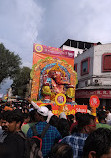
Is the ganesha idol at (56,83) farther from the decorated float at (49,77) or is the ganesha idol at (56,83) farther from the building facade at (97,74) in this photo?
the building facade at (97,74)

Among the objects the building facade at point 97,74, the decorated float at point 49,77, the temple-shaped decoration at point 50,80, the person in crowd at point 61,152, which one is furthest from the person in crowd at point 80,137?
the building facade at point 97,74

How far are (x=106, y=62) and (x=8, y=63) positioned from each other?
572 inches

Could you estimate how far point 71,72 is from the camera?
15648 millimetres

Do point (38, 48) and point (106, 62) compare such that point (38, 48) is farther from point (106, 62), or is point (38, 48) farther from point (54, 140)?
point (54, 140)

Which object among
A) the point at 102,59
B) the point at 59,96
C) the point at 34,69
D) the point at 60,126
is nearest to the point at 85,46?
the point at 102,59

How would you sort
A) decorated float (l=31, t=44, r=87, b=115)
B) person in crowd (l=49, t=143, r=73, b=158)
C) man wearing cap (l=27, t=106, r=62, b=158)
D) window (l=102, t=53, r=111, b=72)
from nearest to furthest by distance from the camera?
person in crowd (l=49, t=143, r=73, b=158)
man wearing cap (l=27, t=106, r=62, b=158)
decorated float (l=31, t=44, r=87, b=115)
window (l=102, t=53, r=111, b=72)

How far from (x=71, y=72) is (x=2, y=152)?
1458 centimetres

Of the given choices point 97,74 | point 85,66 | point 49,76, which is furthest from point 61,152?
point 85,66

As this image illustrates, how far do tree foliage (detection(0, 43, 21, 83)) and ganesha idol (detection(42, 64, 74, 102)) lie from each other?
1164cm

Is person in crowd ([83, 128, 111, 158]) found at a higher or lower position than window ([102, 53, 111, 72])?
lower

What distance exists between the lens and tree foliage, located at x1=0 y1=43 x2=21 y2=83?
77.8 feet

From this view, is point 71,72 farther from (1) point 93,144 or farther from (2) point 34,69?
(1) point 93,144

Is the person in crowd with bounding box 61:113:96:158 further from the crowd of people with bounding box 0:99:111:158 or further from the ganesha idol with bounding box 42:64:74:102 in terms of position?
the ganesha idol with bounding box 42:64:74:102

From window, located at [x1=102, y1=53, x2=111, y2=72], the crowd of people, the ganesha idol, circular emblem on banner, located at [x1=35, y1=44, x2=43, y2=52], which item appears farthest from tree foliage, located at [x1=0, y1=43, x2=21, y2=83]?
the crowd of people
